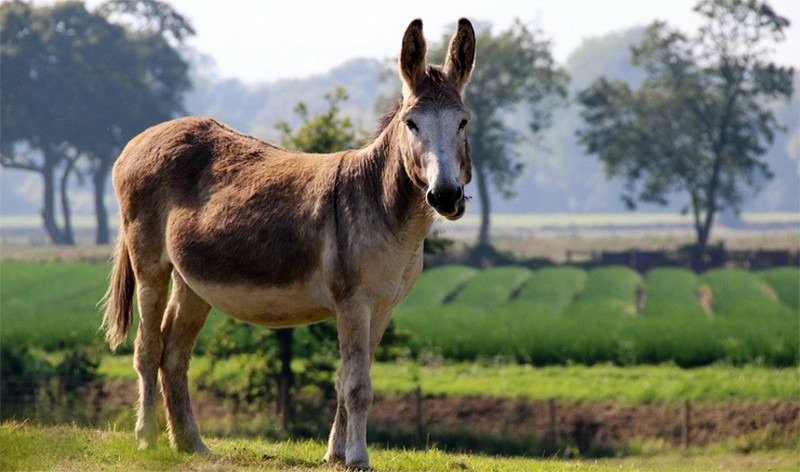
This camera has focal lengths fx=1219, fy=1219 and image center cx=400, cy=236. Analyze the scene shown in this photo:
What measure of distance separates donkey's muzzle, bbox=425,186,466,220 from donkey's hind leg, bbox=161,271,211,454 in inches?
118

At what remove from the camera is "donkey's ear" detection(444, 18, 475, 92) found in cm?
870

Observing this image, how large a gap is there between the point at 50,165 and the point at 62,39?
879 cm

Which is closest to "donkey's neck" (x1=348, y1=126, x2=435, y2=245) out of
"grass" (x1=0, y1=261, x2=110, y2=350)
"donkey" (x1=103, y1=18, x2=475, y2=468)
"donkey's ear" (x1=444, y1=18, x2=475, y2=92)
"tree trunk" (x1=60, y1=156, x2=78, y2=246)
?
"donkey" (x1=103, y1=18, x2=475, y2=468)

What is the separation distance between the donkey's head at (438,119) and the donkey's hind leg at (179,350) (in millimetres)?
2639

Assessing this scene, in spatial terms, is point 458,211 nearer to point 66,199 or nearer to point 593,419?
point 593,419

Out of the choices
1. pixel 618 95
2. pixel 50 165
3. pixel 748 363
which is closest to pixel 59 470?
pixel 748 363

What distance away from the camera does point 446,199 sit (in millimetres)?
7902

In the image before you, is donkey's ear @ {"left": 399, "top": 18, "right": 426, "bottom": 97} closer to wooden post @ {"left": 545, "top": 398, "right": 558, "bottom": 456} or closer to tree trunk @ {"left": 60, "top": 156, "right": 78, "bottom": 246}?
wooden post @ {"left": 545, "top": 398, "right": 558, "bottom": 456}

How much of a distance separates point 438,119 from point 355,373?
1.87m

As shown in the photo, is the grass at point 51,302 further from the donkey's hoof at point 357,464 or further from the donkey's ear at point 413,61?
the donkey's ear at point 413,61

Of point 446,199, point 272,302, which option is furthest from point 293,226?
point 446,199

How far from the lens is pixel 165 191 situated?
994 centimetres

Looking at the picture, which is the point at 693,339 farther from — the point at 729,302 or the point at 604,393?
the point at 729,302

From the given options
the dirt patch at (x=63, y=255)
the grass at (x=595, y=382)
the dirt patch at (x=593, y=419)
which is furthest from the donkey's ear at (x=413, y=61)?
the dirt patch at (x=63, y=255)
